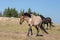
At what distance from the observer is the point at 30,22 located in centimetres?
2208

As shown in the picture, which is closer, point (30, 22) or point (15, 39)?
point (15, 39)

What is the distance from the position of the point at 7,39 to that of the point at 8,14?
98.9 metres

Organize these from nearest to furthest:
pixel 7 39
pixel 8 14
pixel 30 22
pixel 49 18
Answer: pixel 7 39, pixel 30 22, pixel 49 18, pixel 8 14

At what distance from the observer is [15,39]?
18766mm

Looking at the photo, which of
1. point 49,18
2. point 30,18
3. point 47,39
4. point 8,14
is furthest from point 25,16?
point 8,14

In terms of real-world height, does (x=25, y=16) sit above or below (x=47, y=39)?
above

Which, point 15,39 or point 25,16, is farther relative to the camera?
point 25,16

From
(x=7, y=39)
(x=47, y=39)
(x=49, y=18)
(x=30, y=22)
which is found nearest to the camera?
(x=7, y=39)

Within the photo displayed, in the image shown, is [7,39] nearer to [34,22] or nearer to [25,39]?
[25,39]

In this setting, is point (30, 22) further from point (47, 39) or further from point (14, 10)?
point (14, 10)

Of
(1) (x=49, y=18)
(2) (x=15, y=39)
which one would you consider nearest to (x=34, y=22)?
(2) (x=15, y=39)

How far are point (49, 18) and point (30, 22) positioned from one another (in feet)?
73.2

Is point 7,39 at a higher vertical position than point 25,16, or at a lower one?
lower

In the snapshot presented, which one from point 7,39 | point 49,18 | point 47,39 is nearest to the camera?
point 7,39
